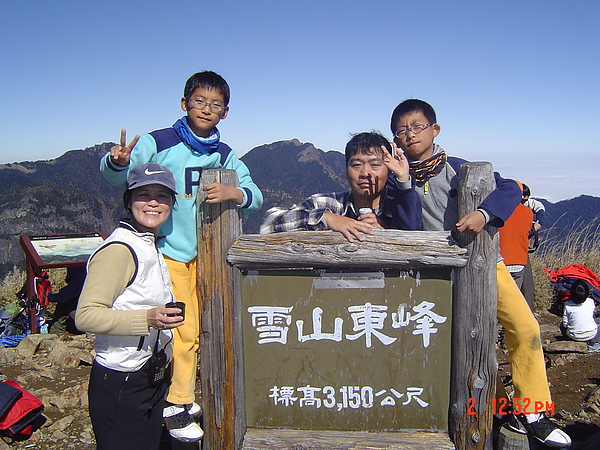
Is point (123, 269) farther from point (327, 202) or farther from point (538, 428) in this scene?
point (538, 428)

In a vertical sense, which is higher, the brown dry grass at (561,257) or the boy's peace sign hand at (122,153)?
the boy's peace sign hand at (122,153)

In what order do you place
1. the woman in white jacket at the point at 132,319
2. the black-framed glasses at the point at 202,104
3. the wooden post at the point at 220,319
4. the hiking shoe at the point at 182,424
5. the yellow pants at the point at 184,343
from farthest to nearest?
the black-framed glasses at the point at 202,104
the yellow pants at the point at 184,343
the hiking shoe at the point at 182,424
the wooden post at the point at 220,319
the woman in white jacket at the point at 132,319

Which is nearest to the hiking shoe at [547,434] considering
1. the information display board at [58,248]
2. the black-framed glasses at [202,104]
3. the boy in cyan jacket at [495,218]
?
the boy in cyan jacket at [495,218]

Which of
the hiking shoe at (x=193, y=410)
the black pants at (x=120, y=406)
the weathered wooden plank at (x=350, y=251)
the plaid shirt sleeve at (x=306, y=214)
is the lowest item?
the hiking shoe at (x=193, y=410)

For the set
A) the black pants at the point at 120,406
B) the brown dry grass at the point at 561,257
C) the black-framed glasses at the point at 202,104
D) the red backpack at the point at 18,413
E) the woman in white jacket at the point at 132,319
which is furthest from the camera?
the brown dry grass at the point at 561,257

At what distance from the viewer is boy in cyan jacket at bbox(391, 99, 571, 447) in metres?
2.12

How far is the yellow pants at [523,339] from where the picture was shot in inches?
95.0

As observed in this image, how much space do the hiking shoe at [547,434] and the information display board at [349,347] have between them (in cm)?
48

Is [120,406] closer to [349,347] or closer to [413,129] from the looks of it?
[349,347]

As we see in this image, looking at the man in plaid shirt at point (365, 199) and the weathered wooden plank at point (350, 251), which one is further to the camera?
the man in plaid shirt at point (365, 199)

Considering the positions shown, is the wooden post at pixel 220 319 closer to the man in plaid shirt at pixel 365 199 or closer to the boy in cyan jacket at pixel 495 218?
the man in plaid shirt at pixel 365 199

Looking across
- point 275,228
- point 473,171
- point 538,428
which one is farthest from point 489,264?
point 275,228

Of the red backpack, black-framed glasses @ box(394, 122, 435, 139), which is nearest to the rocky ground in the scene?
the red backpack

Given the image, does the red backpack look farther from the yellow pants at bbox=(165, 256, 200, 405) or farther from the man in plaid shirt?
the man in plaid shirt
